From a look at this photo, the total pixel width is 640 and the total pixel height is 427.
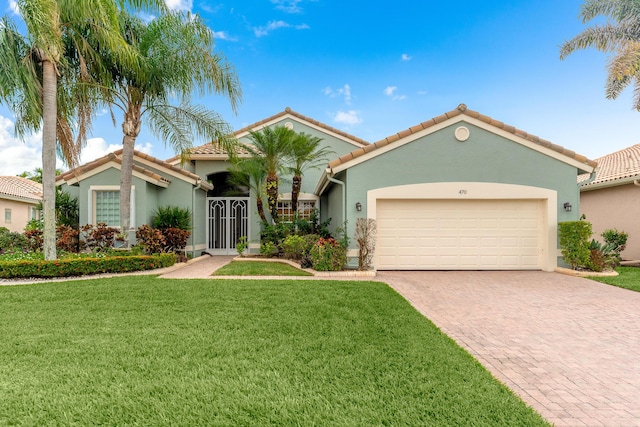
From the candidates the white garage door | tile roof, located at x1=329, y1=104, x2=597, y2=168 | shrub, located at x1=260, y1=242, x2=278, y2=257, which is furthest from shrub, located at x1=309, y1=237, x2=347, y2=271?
shrub, located at x1=260, y1=242, x2=278, y2=257

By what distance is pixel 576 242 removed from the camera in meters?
10.2

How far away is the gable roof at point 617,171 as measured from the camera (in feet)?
44.9

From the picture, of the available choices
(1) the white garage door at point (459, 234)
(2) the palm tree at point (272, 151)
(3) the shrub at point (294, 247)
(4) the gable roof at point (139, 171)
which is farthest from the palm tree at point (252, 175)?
(1) the white garage door at point (459, 234)

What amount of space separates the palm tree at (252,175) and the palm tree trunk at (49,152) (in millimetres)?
6152

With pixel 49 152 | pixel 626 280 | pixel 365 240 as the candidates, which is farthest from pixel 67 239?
pixel 626 280

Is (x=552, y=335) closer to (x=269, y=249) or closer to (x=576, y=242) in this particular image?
(x=576, y=242)

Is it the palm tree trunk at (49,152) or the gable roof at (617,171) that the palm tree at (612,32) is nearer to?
the gable roof at (617,171)

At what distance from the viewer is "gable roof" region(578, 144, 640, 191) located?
13688 mm

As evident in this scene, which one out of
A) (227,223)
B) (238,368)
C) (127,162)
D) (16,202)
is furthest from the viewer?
(16,202)

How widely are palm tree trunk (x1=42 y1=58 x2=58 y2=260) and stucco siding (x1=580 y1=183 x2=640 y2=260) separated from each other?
1983 cm

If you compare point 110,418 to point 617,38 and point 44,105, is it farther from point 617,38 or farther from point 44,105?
point 617,38

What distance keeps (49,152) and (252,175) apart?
7.01 metres

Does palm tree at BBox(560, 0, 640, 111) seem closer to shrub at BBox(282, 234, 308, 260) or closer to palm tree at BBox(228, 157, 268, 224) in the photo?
shrub at BBox(282, 234, 308, 260)

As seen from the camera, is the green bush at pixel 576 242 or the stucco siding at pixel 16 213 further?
the stucco siding at pixel 16 213
